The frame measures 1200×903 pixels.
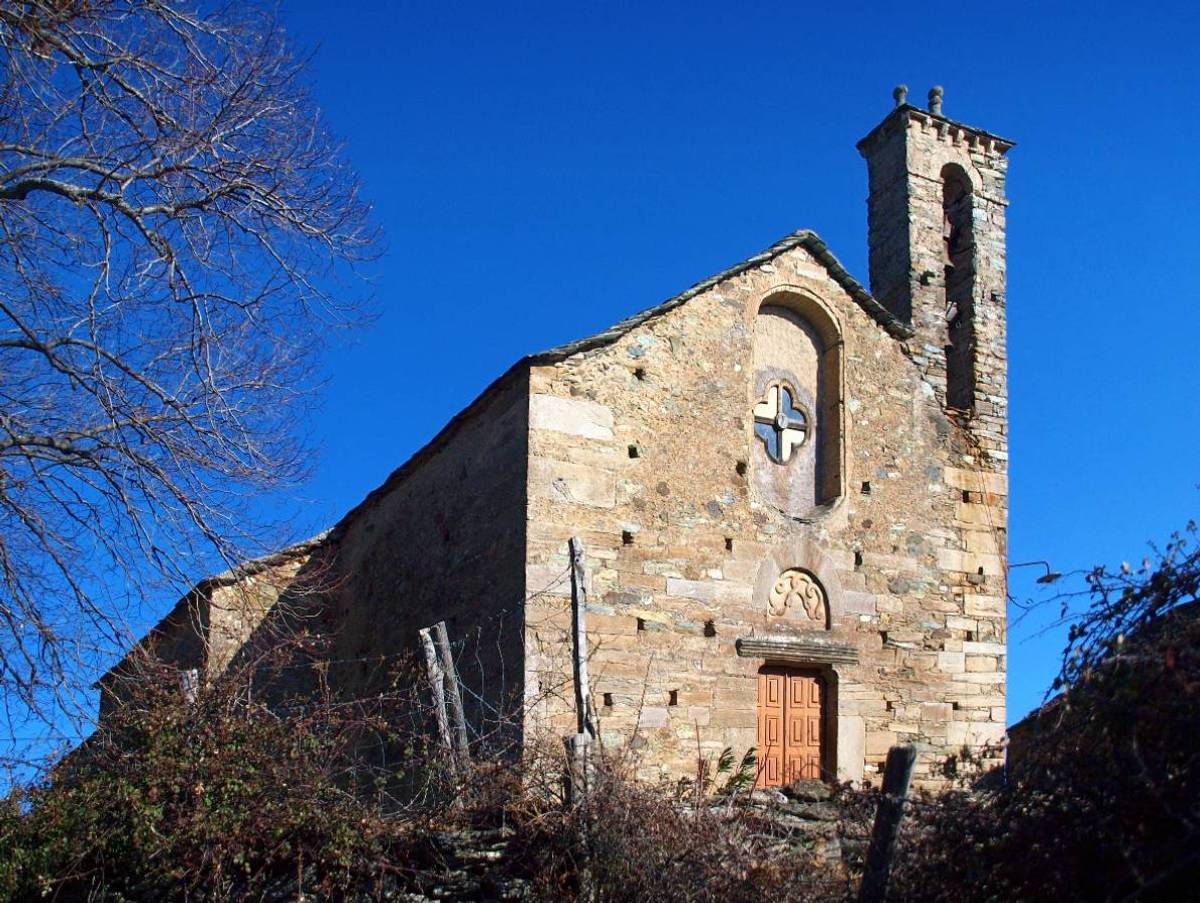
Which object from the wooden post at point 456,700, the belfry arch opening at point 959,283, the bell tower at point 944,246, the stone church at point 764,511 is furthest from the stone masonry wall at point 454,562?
the belfry arch opening at point 959,283

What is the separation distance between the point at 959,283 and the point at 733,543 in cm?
463

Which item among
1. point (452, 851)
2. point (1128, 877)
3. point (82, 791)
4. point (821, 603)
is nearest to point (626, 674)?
point (821, 603)

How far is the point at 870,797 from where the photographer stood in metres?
7.62

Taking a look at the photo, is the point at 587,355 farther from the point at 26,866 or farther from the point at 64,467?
the point at 26,866

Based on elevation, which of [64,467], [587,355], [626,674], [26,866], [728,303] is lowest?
[26,866]

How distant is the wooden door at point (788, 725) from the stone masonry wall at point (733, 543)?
0.59 ft

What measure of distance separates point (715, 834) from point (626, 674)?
12.7ft

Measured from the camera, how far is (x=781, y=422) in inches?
522

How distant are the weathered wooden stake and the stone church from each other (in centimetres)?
205

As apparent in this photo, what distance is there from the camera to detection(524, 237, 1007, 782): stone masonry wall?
11555mm

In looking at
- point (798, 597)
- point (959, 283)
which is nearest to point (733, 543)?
point (798, 597)

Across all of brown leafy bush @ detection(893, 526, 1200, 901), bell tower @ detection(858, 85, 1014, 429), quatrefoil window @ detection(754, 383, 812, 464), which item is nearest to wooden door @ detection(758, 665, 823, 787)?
quatrefoil window @ detection(754, 383, 812, 464)

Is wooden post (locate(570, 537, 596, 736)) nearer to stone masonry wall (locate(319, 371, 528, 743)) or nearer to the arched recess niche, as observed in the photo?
stone masonry wall (locate(319, 371, 528, 743))

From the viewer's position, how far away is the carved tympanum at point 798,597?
12469mm
